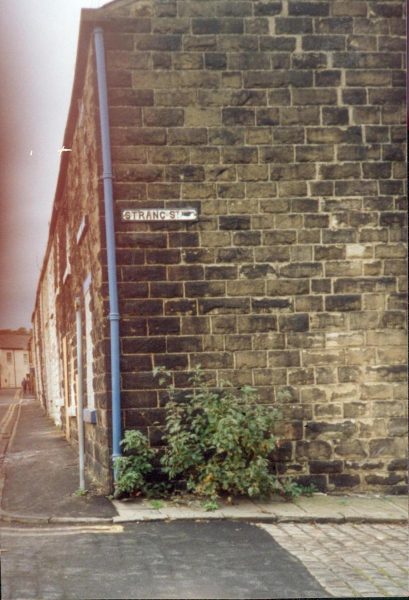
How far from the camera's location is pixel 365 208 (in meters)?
8.53

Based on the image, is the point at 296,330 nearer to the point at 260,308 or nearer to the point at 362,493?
the point at 260,308

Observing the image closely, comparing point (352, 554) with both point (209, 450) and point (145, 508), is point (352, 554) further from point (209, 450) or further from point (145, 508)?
point (209, 450)

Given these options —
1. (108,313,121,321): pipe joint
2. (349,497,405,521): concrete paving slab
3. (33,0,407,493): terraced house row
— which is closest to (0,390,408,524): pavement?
(349,497,405,521): concrete paving slab

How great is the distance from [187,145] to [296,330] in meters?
2.41

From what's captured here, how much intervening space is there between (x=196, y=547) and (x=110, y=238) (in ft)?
11.4

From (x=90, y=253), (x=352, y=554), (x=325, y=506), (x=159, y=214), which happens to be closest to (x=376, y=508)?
(x=325, y=506)

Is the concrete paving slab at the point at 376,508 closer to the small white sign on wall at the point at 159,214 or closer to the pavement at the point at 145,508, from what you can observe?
the pavement at the point at 145,508

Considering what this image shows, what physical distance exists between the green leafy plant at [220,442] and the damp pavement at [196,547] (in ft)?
0.81

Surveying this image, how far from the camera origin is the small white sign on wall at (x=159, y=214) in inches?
326

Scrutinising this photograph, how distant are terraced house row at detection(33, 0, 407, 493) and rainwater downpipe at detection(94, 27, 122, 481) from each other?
0.02 metres

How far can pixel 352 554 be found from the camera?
5.91 meters

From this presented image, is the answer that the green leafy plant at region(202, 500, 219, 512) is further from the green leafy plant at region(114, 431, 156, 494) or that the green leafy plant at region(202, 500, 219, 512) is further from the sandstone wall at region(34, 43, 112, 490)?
the sandstone wall at region(34, 43, 112, 490)

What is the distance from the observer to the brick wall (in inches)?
326

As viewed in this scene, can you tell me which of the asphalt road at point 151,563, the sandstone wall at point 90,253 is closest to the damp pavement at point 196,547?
the asphalt road at point 151,563
